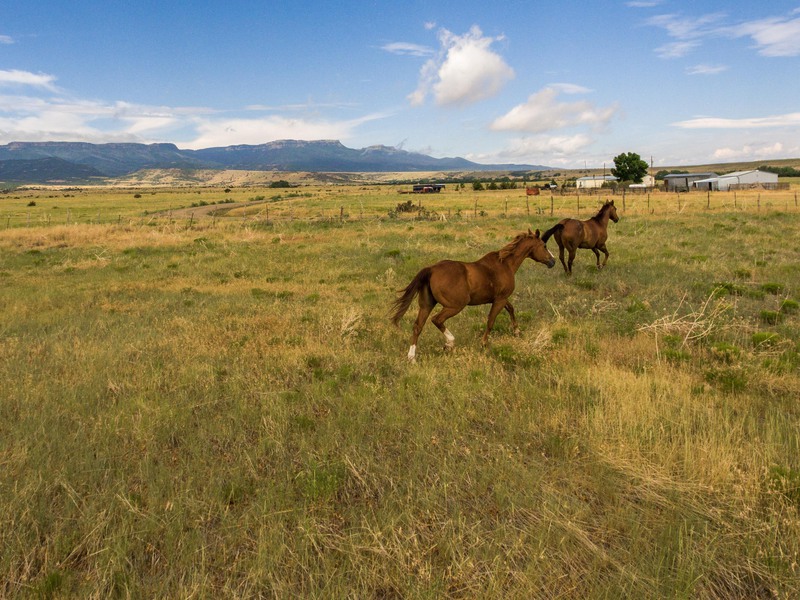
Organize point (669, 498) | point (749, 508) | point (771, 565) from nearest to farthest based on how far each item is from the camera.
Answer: point (771, 565)
point (749, 508)
point (669, 498)

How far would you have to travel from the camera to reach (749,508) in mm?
3750

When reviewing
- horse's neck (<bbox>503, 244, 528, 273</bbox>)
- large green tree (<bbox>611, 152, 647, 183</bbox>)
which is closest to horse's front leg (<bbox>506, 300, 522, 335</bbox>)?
horse's neck (<bbox>503, 244, 528, 273</bbox>)

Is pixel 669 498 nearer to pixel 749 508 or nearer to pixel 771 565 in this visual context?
pixel 749 508

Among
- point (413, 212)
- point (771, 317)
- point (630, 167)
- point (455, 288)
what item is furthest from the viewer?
point (630, 167)

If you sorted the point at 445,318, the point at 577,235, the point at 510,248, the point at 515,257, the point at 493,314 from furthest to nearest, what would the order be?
the point at 577,235
the point at 515,257
the point at 510,248
the point at 493,314
the point at 445,318

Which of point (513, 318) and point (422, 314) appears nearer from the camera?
point (422, 314)

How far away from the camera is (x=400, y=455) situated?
482 centimetres

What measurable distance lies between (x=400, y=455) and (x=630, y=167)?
110 meters

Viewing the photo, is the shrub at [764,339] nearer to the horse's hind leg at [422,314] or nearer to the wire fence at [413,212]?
the horse's hind leg at [422,314]

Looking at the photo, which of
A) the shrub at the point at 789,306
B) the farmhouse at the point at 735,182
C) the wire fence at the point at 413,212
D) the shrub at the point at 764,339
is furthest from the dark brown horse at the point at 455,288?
the farmhouse at the point at 735,182

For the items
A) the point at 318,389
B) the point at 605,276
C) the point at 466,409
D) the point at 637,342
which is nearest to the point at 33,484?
the point at 318,389

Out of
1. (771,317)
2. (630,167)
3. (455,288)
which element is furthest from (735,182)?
(455,288)

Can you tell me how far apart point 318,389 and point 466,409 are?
208 centimetres

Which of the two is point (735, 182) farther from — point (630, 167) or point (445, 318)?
point (445, 318)
